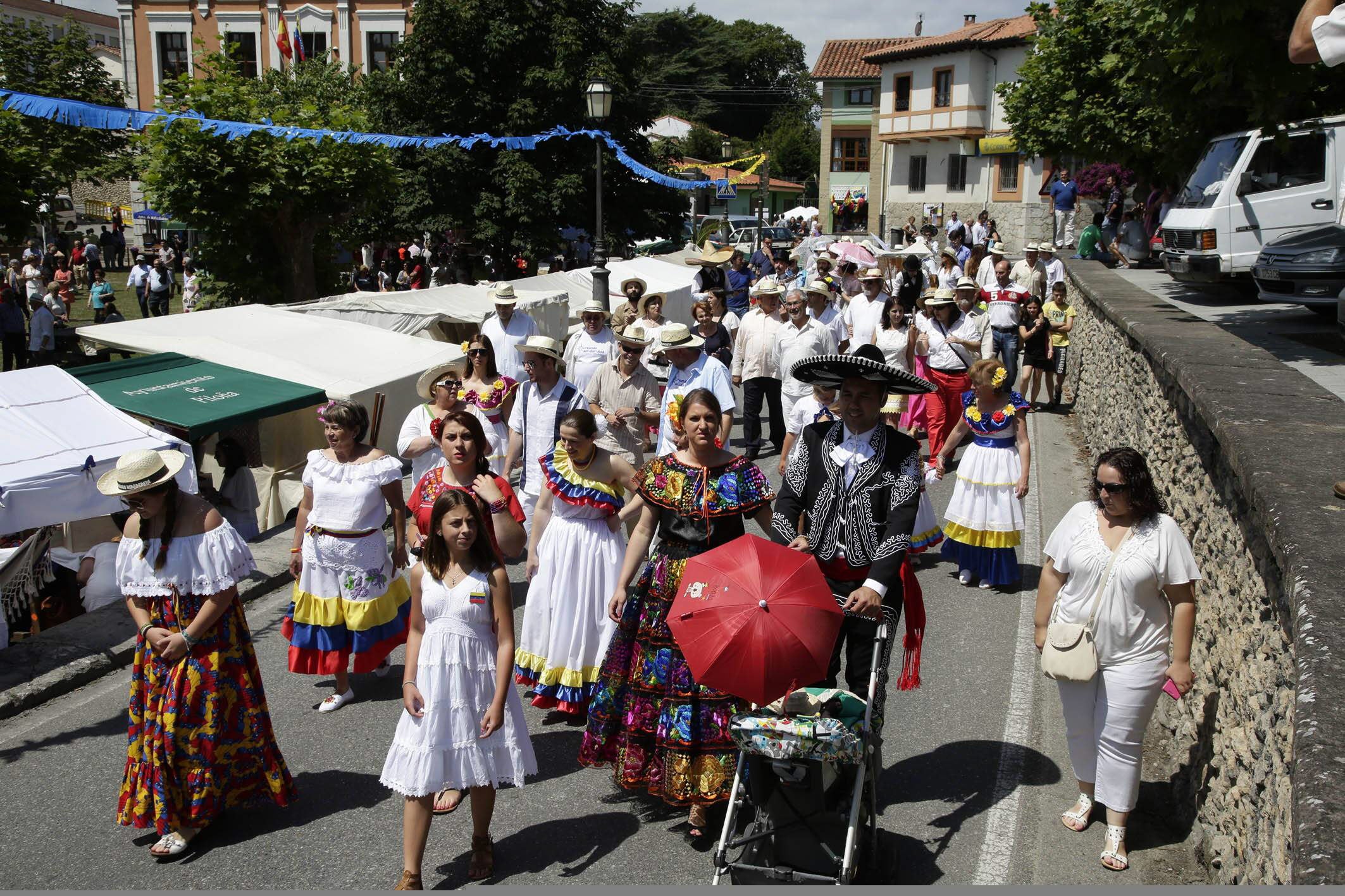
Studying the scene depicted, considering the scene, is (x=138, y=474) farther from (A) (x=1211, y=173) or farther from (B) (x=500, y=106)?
(B) (x=500, y=106)

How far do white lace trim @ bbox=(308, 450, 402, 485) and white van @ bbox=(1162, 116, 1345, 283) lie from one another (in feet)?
38.0

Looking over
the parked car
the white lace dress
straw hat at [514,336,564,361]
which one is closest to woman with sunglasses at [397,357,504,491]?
straw hat at [514,336,564,361]

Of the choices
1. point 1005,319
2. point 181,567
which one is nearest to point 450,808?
point 181,567

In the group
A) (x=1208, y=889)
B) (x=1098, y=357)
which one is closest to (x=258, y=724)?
(x=1208, y=889)

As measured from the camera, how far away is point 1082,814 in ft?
17.3

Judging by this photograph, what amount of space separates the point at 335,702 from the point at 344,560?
0.84 meters

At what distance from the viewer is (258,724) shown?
540 centimetres

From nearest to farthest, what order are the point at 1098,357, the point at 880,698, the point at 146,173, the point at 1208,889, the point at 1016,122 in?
the point at 1208,889 → the point at 880,698 → the point at 1098,357 → the point at 146,173 → the point at 1016,122

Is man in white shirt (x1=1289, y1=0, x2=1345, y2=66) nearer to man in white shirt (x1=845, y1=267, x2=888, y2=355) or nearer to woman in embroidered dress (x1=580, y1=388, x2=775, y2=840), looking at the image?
woman in embroidered dress (x1=580, y1=388, x2=775, y2=840)

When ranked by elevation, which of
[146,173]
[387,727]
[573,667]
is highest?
[146,173]

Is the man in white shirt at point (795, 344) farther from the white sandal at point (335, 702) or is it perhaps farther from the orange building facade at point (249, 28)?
the orange building facade at point (249, 28)

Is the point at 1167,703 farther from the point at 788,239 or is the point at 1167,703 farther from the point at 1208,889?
the point at 788,239

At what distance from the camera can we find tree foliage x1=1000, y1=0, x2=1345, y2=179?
9352 mm

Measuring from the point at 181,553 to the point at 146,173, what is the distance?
13.3m
